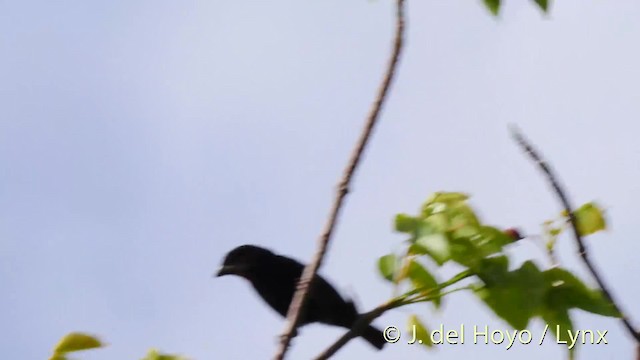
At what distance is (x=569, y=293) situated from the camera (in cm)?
287

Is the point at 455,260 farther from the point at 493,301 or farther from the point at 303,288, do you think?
the point at 303,288

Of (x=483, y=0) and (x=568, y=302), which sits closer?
(x=483, y=0)

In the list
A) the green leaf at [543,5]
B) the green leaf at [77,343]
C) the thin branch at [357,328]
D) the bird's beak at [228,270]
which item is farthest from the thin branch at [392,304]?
the bird's beak at [228,270]

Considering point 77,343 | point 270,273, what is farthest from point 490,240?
point 270,273

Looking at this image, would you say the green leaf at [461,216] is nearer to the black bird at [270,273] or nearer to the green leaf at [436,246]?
the green leaf at [436,246]

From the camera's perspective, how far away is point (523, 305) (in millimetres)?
2756

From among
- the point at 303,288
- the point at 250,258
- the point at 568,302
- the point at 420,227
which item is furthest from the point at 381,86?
the point at 250,258

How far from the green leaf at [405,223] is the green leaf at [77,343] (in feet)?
2.62

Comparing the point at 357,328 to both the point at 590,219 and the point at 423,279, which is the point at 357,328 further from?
the point at 590,219

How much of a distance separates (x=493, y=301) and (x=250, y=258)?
149 inches

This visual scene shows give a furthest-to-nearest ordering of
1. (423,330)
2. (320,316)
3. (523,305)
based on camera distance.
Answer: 1. (320,316)
2. (423,330)
3. (523,305)

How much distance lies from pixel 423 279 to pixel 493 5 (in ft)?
2.26

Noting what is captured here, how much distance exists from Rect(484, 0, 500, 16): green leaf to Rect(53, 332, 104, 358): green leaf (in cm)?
105

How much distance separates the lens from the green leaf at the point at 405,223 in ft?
9.47
